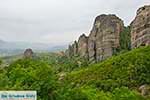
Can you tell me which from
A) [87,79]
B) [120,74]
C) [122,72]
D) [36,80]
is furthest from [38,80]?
[122,72]

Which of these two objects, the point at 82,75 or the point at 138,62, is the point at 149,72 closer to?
the point at 138,62

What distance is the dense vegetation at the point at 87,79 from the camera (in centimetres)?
5577

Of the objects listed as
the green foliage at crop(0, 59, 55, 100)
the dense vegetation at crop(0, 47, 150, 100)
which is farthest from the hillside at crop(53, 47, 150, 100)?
the green foliage at crop(0, 59, 55, 100)

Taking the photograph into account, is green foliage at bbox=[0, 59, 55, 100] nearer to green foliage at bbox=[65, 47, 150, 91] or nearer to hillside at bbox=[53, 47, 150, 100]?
hillside at bbox=[53, 47, 150, 100]

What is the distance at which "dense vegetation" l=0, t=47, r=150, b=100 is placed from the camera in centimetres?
5577

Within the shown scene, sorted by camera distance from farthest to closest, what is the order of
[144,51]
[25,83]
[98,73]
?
1. [144,51]
2. [98,73]
3. [25,83]

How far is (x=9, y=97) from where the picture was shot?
3206cm

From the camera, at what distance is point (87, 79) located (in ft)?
550

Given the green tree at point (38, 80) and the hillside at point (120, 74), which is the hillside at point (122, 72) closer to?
the hillside at point (120, 74)

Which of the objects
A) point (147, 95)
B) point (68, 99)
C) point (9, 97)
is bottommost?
point (147, 95)

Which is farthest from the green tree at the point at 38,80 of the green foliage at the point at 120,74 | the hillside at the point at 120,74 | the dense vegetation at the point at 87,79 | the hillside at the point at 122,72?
the hillside at the point at 122,72

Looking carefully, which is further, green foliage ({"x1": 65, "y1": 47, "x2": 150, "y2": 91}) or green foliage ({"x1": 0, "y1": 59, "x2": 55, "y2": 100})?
green foliage ({"x1": 65, "y1": 47, "x2": 150, "y2": 91})

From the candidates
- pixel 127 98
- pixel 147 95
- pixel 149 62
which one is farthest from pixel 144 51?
pixel 127 98

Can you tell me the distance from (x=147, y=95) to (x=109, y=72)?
4632 cm
